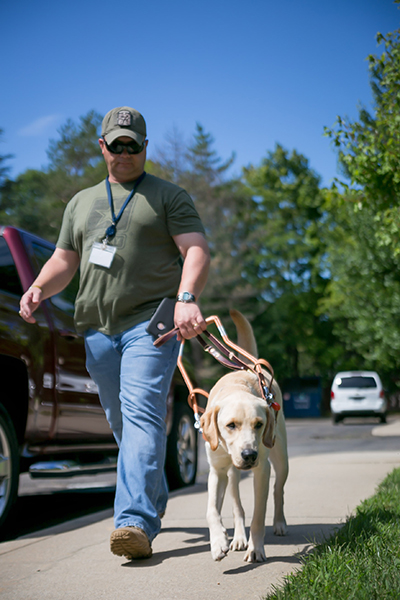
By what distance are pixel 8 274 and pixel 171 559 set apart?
242 cm

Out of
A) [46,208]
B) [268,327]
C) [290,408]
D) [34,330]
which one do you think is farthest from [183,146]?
[34,330]

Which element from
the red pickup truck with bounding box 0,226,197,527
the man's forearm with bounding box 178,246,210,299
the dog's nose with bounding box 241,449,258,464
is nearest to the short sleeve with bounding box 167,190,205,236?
the man's forearm with bounding box 178,246,210,299

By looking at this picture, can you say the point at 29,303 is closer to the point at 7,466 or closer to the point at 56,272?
the point at 56,272

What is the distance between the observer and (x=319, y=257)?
132ft

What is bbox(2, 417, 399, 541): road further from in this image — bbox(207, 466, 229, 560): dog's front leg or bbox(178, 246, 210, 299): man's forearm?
bbox(178, 246, 210, 299): man's forearm

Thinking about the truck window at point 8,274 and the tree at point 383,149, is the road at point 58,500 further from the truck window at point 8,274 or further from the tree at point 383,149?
the tree at point 383,149

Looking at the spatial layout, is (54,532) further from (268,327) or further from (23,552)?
(268,327)

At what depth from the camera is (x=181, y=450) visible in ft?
Result: 21.4

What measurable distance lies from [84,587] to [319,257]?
38498mm

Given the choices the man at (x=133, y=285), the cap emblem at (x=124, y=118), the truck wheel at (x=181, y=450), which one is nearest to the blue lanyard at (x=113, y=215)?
the man at (x=133, y=285)

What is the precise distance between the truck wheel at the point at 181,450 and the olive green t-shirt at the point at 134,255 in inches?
115

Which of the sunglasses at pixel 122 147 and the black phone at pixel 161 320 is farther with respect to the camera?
the sunglasses at pixel 122 147

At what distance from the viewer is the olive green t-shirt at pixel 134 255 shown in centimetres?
349

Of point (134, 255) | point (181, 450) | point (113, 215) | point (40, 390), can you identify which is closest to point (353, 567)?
point (134, 255)
